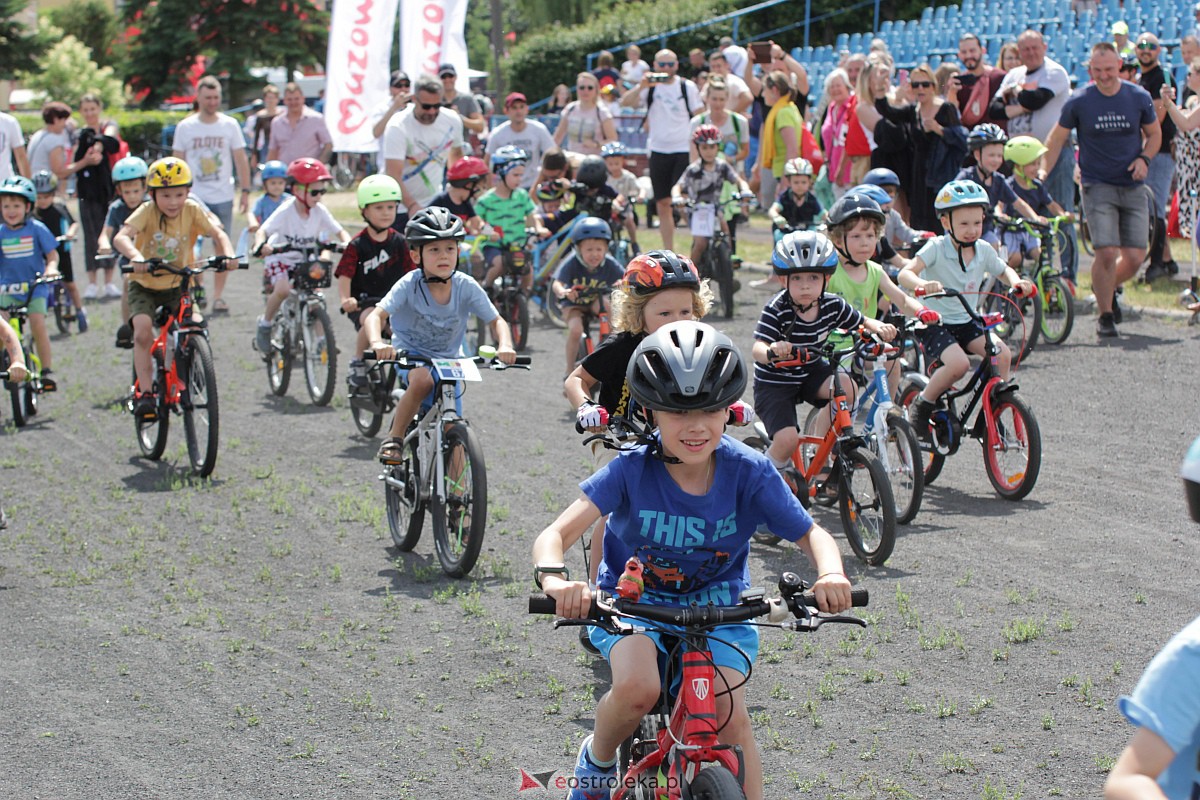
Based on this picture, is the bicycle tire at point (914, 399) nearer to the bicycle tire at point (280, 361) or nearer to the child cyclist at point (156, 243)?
the child cyclist at point (156, 243)

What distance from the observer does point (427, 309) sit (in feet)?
28.9

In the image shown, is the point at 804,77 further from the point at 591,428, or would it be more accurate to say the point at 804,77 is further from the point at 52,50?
the point at 52,50

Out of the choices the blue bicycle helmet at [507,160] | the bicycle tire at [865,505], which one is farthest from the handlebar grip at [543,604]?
the blue bicycle helmet at [507,160]

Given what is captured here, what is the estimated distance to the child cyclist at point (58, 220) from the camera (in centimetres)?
1680

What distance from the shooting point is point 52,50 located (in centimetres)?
5812

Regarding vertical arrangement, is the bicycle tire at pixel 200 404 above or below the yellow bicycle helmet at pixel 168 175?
below

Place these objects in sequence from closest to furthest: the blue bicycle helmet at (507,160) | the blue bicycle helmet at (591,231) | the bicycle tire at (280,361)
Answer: the blue bicycle helmet at (591,231) < the bicycle tire at (280,361) < the blue bicycle helmet at (507,160)

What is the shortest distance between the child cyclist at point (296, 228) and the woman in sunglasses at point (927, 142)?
5952 millimetres

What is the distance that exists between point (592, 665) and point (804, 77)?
14375 mm

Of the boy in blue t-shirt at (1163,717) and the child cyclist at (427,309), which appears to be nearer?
the boy in blue t-shirt at (1163,717)

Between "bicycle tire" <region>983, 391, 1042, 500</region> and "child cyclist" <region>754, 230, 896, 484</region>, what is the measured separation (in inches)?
51.3

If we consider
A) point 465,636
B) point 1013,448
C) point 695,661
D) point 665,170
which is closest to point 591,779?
point 695,661

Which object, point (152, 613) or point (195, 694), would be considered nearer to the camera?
point (195, 694)

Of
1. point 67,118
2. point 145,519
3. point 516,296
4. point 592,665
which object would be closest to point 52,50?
point 67,118
